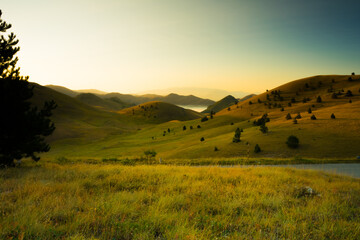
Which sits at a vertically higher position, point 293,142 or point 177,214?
point 177,214

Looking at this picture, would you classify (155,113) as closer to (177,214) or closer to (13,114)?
(13,114)

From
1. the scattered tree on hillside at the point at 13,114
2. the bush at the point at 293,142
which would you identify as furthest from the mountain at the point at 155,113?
the scattered tree on hillside at the point at 13,114

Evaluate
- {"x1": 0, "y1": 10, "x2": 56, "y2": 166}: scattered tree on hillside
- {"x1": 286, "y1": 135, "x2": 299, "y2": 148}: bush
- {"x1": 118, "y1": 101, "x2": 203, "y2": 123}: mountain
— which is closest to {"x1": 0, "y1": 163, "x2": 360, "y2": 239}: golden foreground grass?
{"x1": 0, "y1": 10, "x2": 56, "y2": 166}: scattered tree on hillside

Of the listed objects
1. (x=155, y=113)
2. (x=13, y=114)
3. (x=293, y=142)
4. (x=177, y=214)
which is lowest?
(x=293, y=142)

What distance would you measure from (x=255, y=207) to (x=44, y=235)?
5869mm

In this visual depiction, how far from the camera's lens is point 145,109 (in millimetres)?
181625

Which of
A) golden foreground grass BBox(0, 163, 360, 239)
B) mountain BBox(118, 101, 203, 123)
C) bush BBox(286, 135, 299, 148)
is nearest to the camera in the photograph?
golden foreground grass BBox(0, 163, 360, 239)

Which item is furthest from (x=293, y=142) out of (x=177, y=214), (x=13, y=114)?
(x=13, y=114)

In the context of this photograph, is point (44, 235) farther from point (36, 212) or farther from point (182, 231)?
point (182, 231)

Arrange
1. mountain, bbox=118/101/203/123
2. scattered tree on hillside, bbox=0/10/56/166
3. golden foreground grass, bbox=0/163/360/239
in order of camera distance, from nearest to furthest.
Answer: golden foreground grass, bbox=0/163/360/239 → scattered tree on hillside, bbox=0/10/56/166 → mountain, bbox=118/101/203/123

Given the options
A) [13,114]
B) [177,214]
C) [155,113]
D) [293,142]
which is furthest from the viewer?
[155,113]

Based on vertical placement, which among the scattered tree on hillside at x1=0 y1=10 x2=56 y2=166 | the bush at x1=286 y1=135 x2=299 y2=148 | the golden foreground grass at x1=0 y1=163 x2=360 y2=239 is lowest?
the bush at x1=286 y1=135 x2=299 y2=148

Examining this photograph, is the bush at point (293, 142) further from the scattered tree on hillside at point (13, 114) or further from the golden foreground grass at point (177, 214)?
the scattered tree on hillside at point (13, 114)

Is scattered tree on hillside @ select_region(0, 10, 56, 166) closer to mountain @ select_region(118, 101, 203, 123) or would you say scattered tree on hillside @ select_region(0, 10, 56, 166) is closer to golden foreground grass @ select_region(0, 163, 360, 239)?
golden foreground grass @ select_region(0, 163, 360, 239)
